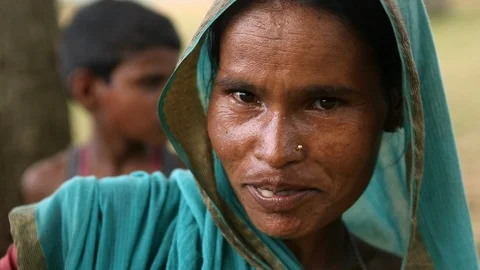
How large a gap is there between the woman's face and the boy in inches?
98.8

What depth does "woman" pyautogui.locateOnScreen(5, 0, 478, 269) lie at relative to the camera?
2.14 m

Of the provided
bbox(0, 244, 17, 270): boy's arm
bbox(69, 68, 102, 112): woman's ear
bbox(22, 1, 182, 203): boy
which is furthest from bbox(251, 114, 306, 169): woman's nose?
bbox(69, 68, 102, 112): woman's ear

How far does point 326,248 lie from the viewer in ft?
8.48

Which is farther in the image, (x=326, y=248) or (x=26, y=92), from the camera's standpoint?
(x=26, y=92)

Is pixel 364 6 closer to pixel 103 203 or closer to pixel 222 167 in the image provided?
pixel 222 167

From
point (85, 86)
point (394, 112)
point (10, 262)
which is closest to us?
point (10, 262)

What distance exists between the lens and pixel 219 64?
2.29 m

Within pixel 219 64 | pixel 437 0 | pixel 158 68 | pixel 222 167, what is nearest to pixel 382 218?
pixel 222 167

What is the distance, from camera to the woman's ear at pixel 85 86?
4949 millimetres

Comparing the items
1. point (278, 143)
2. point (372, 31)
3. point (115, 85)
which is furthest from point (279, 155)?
point (115, 85)

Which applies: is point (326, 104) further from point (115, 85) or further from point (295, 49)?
point (115, 85)

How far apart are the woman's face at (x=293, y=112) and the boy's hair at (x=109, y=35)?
2525 millimetres

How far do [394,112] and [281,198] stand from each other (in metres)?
0.47

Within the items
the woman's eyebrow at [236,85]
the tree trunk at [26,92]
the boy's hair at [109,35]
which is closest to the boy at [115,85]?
the boy's hair at [109,35]
